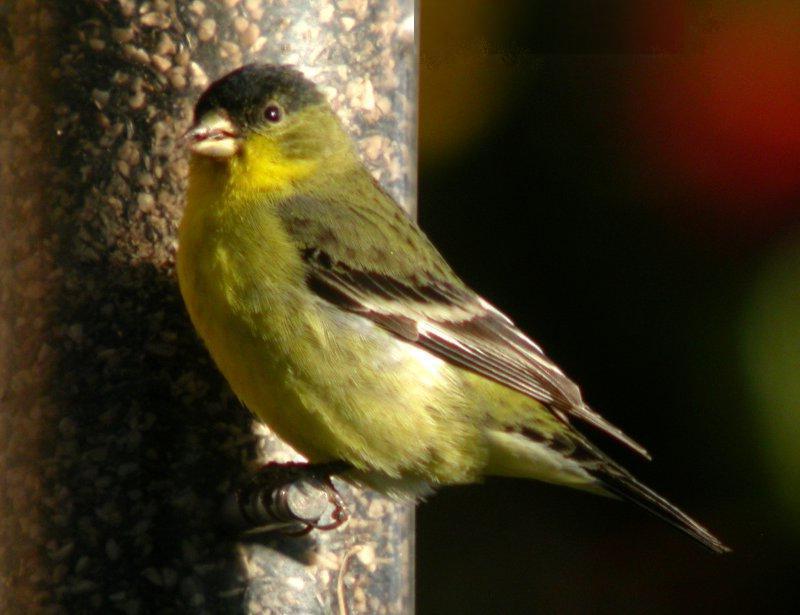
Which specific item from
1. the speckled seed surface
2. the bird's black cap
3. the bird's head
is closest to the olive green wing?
the bird's head

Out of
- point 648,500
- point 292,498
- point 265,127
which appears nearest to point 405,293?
point 265,127

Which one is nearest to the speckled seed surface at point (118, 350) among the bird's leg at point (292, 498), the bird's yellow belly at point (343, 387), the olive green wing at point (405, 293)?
the bird's leg at point (292, 498)

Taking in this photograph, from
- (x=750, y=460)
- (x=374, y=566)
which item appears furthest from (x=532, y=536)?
(x=374, y=566)

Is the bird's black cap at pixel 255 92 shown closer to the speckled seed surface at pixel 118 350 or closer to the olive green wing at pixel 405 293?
the speckled seed surface at pixel 118 350

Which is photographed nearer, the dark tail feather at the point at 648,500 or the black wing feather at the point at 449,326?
the black wing feather at the point at 449,326

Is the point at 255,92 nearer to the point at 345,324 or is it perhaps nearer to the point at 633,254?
the point at 345,324

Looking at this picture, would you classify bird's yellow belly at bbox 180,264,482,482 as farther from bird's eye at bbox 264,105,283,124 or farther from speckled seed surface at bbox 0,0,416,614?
bird's eye at bbox 264,105,283,124
